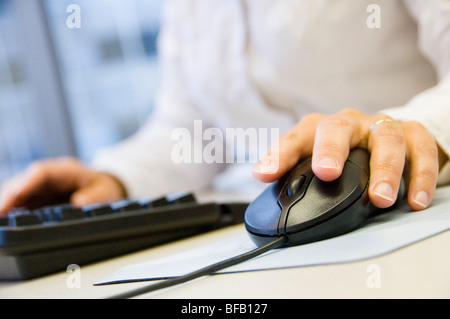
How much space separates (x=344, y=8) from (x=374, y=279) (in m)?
0.52

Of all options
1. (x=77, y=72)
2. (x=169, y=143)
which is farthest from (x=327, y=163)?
(x=77, y=72)

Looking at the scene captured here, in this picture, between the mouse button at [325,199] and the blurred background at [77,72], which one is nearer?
the mouse button at [325,199]

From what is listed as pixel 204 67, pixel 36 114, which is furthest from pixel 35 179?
pixel 36 114

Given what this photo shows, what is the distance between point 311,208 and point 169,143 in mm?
686

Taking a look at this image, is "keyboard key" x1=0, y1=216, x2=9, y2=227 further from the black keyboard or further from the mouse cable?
the mouse cable

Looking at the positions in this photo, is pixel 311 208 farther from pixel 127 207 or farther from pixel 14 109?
pixel 14 109

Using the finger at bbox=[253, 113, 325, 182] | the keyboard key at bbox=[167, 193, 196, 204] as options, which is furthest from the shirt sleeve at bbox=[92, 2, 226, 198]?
the finger at bbox=[253, 113, 325, 182]

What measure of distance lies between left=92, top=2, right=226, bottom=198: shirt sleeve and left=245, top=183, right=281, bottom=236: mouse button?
0.53m

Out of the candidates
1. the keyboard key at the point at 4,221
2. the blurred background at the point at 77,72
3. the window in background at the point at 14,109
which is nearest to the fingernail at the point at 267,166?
the keyboard key at the point at 4,221

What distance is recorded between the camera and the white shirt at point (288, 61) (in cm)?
62

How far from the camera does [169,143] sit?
0.93 metres

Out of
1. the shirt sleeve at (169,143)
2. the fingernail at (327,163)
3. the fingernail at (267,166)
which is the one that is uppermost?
the fingernail at (327,163)

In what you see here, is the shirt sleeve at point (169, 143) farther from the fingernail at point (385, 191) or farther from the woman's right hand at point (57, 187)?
the fingernail at point (385, 191)
